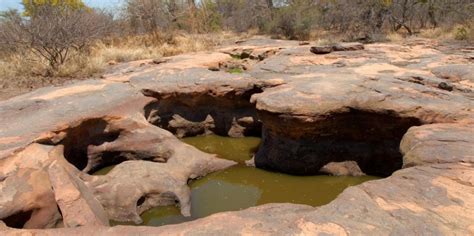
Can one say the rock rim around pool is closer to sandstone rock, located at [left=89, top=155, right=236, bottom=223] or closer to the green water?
sandstone rock, located at [left=89, top=155, right=236, bottom=223]

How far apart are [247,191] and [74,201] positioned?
173 cm

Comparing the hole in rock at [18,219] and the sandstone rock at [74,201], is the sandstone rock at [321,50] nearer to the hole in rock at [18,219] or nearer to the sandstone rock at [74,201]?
the sandstone rock at [74,201]

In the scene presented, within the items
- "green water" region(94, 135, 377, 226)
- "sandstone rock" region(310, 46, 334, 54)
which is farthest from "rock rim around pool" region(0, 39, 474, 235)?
"sandstone rock" region(310, 46, 334, 54)

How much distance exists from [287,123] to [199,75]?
6.58 feet

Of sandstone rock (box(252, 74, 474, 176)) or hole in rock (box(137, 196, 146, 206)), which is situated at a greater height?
sandstone rock (box(252, 74, 474, 176))

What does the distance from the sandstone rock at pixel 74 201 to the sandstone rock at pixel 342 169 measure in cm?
232

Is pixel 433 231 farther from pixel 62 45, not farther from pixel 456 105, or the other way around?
pixel 62 45

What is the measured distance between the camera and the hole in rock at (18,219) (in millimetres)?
2916

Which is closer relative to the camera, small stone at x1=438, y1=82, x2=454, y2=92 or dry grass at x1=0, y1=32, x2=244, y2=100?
small stone at x1=438, y1=82, x2=454, y2=92

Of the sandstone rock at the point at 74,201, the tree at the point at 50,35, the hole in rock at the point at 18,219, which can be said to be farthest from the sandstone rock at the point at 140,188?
the tree at the point at 50,35

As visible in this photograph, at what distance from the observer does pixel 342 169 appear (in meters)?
4.39

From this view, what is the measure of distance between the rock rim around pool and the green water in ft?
0.38

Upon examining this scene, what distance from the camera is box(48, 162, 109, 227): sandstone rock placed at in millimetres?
2891

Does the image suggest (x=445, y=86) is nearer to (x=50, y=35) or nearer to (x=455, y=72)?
(x=455, y=72)
